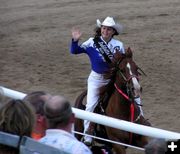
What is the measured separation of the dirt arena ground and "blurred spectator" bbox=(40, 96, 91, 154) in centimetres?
465

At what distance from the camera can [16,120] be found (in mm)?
3211

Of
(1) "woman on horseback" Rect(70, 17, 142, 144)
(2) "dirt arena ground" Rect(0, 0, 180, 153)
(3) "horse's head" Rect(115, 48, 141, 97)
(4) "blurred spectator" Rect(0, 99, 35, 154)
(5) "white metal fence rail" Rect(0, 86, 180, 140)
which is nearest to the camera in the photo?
(4) "blurred spectator" Rect(0, 99, 35, 154)

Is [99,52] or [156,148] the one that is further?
[99,52]

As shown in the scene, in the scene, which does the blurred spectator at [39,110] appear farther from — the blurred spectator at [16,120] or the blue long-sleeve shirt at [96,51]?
the blue long-sleeve shirt at [96,51]

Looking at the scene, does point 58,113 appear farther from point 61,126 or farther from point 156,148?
point 156,148

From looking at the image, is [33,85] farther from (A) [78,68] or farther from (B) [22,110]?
(B) [22,110]

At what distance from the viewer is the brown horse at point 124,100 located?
6.72 m

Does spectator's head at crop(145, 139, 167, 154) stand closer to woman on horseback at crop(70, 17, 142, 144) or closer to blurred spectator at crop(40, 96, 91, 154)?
blurred spectator at crop(40, 96, 91, 154)

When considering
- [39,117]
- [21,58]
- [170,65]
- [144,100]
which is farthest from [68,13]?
[39,117]

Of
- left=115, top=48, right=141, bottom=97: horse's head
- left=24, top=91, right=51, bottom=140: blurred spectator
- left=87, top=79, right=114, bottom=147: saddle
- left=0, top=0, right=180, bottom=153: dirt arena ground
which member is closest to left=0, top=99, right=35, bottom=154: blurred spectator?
left=24, top=91, right=51, bottom=140: blurred spectator

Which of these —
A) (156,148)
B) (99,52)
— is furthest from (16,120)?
A: (99,52)

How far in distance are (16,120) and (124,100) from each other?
3.78 metres

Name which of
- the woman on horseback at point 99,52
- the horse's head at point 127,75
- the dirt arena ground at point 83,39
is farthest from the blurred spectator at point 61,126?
the dirt arena ground at point 83,39

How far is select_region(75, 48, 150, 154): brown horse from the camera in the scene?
6.72 m
